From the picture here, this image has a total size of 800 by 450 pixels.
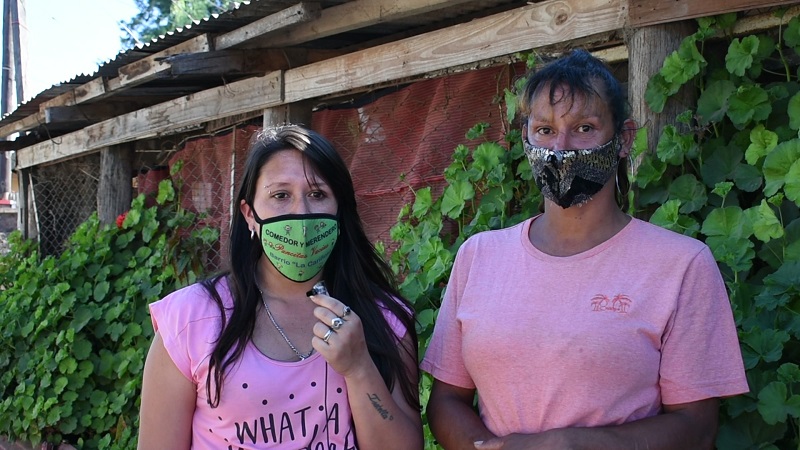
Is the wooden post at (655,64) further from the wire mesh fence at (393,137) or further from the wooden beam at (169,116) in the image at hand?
the wooden beam at (169,116)

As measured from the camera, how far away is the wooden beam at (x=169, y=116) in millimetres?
5698

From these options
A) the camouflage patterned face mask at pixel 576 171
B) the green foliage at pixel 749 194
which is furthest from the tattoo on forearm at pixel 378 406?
the green foliage at pixel 749 194

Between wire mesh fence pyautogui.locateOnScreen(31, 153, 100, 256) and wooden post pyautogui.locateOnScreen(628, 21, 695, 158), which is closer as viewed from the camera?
wooden post pyautogui.locateOnScreen(628, 21, 695, 158)

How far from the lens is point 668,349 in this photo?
1973 mm

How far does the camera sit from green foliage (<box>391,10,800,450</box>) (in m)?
2.82

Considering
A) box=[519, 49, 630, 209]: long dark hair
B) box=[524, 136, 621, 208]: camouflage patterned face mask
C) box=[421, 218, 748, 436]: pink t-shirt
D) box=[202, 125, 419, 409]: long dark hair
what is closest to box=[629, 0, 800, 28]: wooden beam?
box=[519, 49, 630, 209]: long dark hair

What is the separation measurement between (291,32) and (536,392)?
374 centimetres

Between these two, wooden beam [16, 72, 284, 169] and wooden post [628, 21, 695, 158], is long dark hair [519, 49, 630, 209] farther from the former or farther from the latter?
wooden beam [16, 72, 284, 169]

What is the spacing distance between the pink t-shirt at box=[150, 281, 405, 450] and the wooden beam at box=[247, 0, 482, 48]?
8.14 ft

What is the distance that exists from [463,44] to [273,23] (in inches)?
47.7

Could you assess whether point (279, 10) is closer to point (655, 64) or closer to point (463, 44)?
point (463, 44)

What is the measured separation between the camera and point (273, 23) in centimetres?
486

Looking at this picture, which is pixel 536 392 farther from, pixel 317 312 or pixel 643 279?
pixel 317 312

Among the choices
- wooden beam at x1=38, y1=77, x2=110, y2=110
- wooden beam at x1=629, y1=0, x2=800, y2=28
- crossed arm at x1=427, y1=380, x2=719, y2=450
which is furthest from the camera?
wooden beam at x1=38, y1=77, x2=110, y2=110
